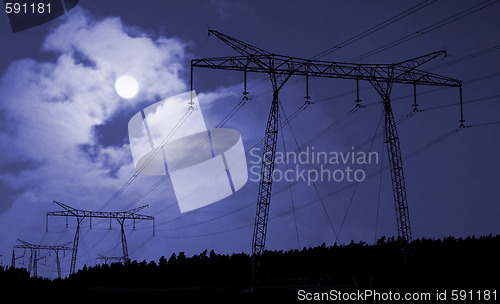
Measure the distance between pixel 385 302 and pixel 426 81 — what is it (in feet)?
68.2

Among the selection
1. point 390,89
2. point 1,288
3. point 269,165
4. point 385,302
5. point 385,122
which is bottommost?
point 385,302

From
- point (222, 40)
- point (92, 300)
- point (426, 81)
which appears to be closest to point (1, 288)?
point (92, 300)

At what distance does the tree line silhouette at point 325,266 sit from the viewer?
346ft

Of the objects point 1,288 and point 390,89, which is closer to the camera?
point 1,288

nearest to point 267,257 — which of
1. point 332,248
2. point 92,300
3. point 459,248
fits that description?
point 332,248

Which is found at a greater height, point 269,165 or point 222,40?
point 222,40

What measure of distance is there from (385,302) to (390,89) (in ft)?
63.7

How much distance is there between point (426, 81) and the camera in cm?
4731

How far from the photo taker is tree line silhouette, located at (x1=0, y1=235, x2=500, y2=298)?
10550 centimetres

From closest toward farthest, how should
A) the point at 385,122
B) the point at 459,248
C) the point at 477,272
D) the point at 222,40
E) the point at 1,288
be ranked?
the point at 222,40 → the point at 1,288 → the point at 385,122 → the point at 477,272 → the point at 459,248

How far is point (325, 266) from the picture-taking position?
12531 centimetres

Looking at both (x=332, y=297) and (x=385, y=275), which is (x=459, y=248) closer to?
(x=385, y=275)

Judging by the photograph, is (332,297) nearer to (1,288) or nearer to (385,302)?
(385,302)

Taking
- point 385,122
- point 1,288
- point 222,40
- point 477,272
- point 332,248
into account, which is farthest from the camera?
point 332,248
